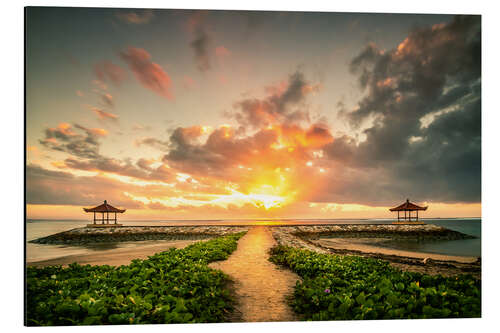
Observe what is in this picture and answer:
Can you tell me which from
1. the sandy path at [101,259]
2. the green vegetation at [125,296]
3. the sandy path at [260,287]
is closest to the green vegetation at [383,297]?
the sandy path at [260,287]

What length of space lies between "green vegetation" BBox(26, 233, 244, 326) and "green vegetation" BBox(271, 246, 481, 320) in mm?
1526

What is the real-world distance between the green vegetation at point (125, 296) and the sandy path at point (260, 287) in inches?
15.0

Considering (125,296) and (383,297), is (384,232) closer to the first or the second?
(383,297)

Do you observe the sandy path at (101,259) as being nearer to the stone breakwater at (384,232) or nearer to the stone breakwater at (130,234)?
the stone breakwater at (130,234)

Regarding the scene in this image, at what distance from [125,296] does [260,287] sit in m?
2.61

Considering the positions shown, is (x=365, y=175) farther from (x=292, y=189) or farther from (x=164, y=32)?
(x=164, y=32)

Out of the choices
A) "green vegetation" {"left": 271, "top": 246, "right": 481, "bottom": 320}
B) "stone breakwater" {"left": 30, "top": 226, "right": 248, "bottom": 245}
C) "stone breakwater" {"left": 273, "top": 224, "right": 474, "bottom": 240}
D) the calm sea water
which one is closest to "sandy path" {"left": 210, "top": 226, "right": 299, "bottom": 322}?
"green vegetation" {"left": 271, "top": 246, "right": 481, "bottom": 320}

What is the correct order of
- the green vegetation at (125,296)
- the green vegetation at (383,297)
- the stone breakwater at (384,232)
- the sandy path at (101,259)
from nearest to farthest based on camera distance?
the green vegetation at (125,296), the green vegetation at (383,297), the sandy path at (101,259), the stone breakwater at (384,232)

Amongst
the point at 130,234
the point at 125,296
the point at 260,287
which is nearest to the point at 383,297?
the point at 260,287

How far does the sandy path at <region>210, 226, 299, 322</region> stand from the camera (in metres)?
4.21

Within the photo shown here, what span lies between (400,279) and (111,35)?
25.4 feet

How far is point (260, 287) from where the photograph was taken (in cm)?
516

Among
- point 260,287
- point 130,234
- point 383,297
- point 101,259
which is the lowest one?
point 130,234

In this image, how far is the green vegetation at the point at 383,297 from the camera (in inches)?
145
